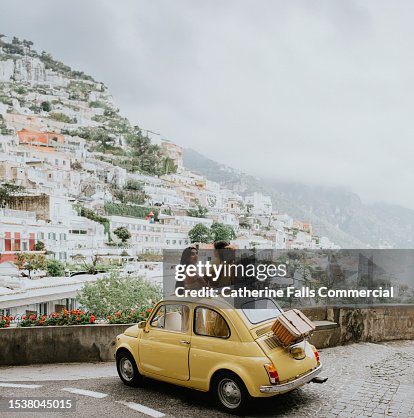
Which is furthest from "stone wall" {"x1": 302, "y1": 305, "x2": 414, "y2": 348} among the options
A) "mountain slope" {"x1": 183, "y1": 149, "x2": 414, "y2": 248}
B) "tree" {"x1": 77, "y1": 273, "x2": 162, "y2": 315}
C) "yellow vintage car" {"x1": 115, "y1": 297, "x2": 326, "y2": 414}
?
"mountain slope" {"x1": 183, "y1": 149, "x2": 414, "y2": 248}

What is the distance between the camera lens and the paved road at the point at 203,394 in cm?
530

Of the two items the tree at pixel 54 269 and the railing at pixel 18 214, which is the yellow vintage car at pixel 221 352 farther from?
the railing at pixel 18 214

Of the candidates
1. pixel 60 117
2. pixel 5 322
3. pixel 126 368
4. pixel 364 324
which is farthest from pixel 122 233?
pixel 126 368

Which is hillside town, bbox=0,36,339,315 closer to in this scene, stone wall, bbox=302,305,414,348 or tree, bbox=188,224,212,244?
tree, bbox=188,224,212,244

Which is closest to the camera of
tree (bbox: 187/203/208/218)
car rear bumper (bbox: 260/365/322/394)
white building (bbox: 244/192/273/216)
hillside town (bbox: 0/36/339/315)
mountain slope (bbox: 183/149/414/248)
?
car rear bumper (bbox: 260/365/322/394)

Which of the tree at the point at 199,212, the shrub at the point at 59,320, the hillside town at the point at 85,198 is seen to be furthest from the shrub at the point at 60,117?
the shrub at the point at 59,320

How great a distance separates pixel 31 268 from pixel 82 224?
6.16m

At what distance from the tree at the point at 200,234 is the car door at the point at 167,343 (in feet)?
97.4

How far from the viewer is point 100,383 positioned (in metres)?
6.48

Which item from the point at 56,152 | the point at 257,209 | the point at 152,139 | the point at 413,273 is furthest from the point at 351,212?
the point at 413,273

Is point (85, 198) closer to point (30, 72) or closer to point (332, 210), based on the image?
point (30, 72)

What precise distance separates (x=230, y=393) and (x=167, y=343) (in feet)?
3.36

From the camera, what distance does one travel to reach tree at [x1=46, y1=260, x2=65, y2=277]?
24.7 meters

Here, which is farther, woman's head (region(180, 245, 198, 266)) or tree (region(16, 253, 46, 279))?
tree (region(16, 253, 46, 279))
